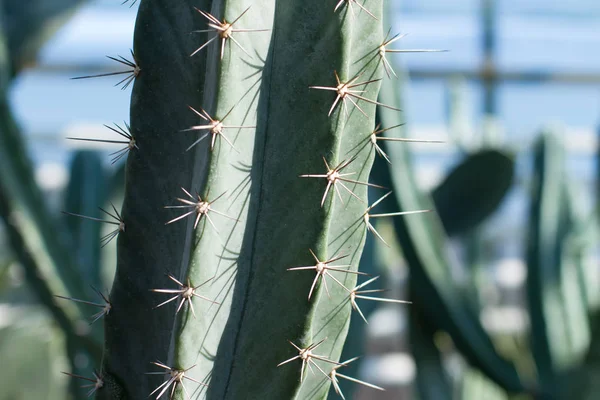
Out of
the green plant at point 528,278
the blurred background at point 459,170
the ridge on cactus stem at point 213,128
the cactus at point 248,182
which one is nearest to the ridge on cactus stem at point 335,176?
the cactus at point 248,182

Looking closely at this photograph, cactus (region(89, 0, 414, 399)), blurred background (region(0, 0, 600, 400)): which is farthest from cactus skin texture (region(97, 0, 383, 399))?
blurred background (region(0, 0, 600, 400))

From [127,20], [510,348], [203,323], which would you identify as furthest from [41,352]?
[127,20]

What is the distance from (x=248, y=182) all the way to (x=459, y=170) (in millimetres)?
1406

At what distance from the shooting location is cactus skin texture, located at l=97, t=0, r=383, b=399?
842 millimetres

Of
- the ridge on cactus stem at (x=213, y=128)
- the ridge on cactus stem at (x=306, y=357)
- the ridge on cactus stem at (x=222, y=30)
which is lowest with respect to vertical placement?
the ridge on cactus stem at (x=306, y=357)

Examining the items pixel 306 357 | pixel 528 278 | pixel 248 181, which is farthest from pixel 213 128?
pixel 528 278

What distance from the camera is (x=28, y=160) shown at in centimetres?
190

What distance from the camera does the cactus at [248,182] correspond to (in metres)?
0.84

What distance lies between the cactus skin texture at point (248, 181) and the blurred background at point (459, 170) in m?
0.32

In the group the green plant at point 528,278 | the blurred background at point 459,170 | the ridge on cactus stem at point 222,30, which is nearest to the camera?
the ridge on cactus stem at point 222,30

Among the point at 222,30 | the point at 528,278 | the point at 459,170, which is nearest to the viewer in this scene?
the point at 222,30

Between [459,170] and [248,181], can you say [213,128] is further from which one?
[459,170]

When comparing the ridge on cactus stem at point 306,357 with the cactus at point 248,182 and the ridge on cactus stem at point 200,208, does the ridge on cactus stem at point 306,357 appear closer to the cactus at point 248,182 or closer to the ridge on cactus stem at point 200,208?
the cactus at point 248,182

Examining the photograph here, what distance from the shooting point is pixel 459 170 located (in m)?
2.17
